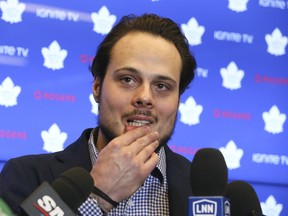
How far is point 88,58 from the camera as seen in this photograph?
107 inches

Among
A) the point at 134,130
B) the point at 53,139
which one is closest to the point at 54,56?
the point at 53,139

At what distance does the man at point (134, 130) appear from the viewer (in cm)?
152

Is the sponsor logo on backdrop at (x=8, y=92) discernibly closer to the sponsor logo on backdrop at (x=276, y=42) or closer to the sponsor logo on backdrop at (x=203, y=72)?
the sponsor logo on backdrop at (x=203, y=72)

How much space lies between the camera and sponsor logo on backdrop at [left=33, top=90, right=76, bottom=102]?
262 cm

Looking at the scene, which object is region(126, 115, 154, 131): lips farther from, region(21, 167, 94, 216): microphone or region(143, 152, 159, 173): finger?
region(21, 167, 94, 216): microphone

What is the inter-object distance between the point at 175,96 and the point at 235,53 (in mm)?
1283

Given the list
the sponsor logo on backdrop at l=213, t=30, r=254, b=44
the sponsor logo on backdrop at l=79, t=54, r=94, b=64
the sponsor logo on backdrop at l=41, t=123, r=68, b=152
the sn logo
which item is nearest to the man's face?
the sn logo

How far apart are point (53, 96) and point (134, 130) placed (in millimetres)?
1134

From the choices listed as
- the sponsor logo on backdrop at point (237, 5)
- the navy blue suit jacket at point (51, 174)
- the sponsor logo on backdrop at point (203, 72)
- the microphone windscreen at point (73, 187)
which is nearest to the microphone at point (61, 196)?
the microphone windscreen at point (73, 187)

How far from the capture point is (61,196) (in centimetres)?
104

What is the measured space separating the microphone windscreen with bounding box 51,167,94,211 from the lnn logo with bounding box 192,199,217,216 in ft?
0.64

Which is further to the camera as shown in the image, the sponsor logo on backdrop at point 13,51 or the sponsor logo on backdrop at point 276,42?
the sponsor logo on backdrop at point 276,42

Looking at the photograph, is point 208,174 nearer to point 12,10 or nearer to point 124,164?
point 124,164

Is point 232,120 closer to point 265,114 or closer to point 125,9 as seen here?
point 265,114
